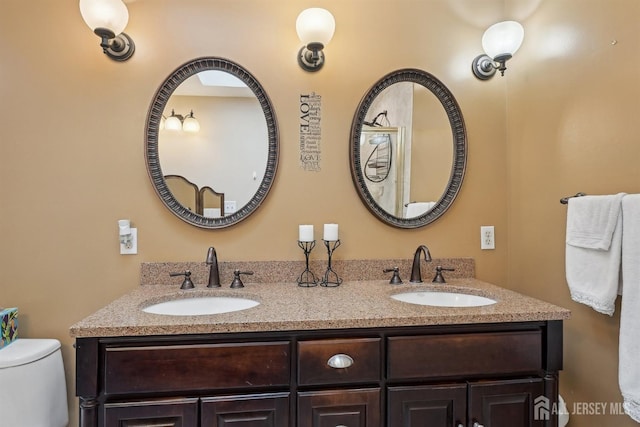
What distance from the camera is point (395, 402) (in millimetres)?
1115

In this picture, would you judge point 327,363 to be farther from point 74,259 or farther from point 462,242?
point 74,259

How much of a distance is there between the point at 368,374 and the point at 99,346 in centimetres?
85

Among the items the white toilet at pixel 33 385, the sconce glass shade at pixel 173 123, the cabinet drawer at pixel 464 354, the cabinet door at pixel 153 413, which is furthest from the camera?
the sconce glass shade at pixel 173 123

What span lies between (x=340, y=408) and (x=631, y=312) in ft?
3.21

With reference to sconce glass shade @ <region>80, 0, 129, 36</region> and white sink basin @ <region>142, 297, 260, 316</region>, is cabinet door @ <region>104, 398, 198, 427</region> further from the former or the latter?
sconce glass shade @ <region>80, 0, 129, 36</region>

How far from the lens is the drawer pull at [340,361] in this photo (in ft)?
3.57

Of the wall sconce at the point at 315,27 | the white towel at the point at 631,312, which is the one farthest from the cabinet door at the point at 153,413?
the wall sconce at the point at 315,27

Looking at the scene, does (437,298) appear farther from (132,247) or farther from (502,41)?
(132,247)

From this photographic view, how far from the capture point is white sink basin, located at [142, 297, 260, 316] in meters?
1.41

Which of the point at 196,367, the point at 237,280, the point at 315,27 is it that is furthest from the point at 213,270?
the point at 315,27

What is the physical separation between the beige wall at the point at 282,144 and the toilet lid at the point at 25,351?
0.08 metres

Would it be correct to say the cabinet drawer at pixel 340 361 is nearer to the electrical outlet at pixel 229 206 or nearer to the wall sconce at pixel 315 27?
the electrical outlet at pixel 229 206

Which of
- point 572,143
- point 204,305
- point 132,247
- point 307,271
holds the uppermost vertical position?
point 572,143

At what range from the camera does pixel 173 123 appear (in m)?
1.61
